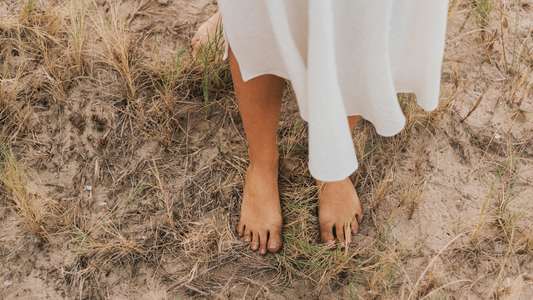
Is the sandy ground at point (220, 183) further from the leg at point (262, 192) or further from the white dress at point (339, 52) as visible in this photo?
the white dress at point (339, 52)

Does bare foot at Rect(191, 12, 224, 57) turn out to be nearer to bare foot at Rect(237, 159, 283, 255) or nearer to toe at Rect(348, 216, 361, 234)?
bare foot at Rect(237, 159, 283, 255)

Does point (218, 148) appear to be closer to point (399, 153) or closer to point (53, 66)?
point (399, 153)

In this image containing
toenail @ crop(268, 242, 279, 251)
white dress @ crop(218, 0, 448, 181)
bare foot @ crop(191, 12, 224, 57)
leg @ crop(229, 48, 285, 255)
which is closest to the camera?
white dress @ crop(218, 0, 448, 181)

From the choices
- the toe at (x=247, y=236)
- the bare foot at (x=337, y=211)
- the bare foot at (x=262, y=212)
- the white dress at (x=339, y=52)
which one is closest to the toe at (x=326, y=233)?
the bare foot at (x=337, y=211)

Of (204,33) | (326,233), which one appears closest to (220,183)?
(326,233)

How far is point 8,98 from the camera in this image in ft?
5.26

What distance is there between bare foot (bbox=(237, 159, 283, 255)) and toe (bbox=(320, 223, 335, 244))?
0.16m

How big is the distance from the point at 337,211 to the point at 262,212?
286 mm

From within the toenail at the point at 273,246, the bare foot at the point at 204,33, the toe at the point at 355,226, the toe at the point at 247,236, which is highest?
the bare foot at the point at 204,33

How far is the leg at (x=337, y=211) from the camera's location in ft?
4.50

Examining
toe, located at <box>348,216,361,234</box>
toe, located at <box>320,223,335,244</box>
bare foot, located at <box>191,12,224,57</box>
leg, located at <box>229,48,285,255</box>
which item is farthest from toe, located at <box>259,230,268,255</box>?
bare foot, located at <box>191,12,224,57</box>

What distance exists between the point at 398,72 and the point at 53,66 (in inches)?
60.1

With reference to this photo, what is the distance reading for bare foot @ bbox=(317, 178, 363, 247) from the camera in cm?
137

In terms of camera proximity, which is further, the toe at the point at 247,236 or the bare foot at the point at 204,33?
the bare foot at the point at 204,33
